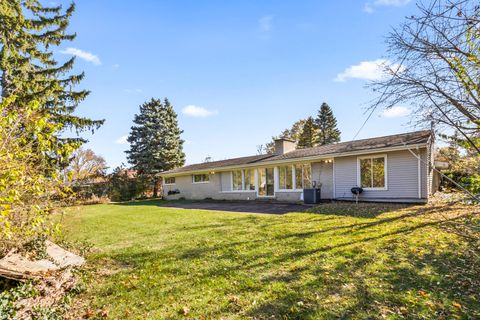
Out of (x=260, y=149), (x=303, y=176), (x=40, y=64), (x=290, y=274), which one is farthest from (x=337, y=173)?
(x=260, y=149)

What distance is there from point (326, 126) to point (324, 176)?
91.3 ft

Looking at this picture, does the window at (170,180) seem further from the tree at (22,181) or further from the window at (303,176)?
the tree at (22,181)

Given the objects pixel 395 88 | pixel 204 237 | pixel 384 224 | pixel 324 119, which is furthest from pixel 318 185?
pixel 324 119

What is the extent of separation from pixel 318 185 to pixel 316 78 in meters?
6.43

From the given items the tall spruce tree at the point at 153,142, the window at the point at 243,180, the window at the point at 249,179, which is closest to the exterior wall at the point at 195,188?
the window at the point at 243,180

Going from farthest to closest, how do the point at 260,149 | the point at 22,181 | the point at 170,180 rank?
the point at 260,149 → the point at 170,180 → the point at 22,181

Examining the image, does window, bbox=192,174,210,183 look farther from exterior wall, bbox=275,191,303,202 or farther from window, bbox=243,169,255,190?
exterior wall, bbox=275,191,303,202

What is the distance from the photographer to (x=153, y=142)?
3184 centimetres

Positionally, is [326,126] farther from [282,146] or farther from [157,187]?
[157,187]

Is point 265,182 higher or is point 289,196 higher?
point 265,182

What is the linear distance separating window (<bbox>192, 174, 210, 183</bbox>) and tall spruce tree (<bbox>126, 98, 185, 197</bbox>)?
8.09 metres

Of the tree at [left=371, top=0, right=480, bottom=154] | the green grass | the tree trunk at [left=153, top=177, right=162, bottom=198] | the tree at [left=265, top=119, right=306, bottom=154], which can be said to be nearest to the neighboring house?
the green grass

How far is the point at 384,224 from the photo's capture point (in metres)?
7.98

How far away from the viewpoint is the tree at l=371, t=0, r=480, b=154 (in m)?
2.35
